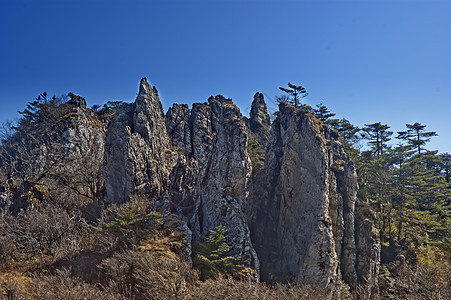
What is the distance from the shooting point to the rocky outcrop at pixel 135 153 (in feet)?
68.7

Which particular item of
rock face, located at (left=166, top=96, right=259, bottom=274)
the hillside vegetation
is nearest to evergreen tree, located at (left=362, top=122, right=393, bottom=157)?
the hillside vegetation

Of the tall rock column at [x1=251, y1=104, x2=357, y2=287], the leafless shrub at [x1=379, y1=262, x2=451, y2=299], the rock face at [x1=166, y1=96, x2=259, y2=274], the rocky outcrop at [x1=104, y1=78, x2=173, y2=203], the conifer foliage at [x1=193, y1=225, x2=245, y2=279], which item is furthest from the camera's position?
the rocky outcrop at [x1=104, y1=78, x2=173, y2=203]

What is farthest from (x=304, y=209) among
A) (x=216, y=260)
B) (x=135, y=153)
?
(x=135, y=153)

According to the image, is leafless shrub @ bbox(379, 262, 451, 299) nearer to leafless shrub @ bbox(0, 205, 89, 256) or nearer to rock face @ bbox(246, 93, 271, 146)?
leafless shrub @ bbox(0, 205, 89, 256)

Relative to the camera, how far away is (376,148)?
42.6 meters

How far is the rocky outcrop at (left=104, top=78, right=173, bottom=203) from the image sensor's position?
824 inches

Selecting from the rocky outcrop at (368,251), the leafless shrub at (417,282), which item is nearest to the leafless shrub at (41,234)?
the leafless shrub at (417,282)

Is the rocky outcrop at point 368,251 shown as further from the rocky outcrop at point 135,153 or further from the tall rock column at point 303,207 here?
the rocky outcrop at point 135,153

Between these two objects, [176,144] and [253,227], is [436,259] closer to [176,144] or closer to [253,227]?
[253,227]

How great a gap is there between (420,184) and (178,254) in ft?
120

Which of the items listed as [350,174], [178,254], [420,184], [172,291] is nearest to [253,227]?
[178,254]

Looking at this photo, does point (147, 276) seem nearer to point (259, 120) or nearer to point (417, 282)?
point (417, 282)

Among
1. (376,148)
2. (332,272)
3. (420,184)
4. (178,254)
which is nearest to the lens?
(178,254)

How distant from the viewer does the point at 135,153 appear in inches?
847
